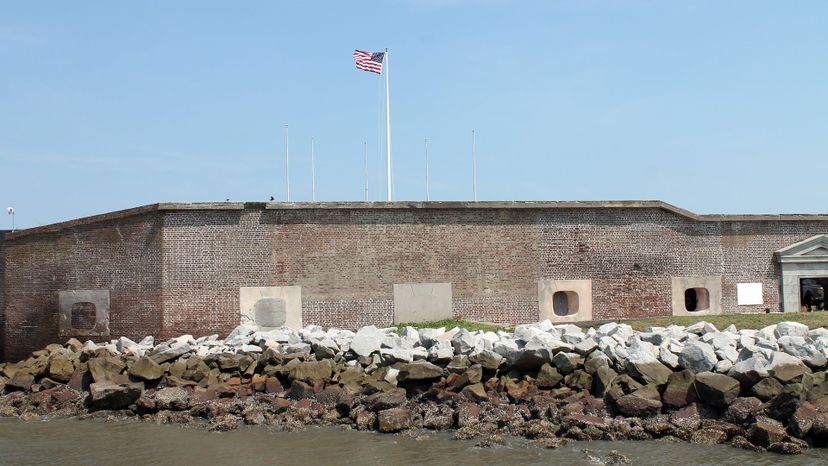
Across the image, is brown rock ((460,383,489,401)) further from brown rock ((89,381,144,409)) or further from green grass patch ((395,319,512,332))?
brown rock ((89,381,144,409))

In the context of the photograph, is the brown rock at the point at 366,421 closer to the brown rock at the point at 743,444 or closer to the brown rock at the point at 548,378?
the brown rock at the point at 548,378

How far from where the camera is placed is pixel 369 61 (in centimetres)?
2755

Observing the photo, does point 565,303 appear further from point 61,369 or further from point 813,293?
point 61,369

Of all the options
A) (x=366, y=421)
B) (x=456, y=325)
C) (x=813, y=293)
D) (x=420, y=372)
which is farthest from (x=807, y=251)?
(x=366, y=421)

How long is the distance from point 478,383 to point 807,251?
13.5 meters

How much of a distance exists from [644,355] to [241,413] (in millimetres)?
7633

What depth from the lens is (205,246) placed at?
22297 millimetres

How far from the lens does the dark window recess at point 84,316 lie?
903 inches

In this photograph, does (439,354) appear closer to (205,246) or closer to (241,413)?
(241,413)

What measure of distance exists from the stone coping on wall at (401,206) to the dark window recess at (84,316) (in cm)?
215

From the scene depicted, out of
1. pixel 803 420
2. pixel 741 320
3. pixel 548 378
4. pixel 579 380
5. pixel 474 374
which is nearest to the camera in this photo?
pixel 803 420

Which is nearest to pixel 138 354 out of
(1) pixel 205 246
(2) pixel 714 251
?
(1) pixel 205 246

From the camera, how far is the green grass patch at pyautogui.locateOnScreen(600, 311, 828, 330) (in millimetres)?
20141

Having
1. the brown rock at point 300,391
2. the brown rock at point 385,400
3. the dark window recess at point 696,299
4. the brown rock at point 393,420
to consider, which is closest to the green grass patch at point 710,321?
the dark window recess at point 696,299
